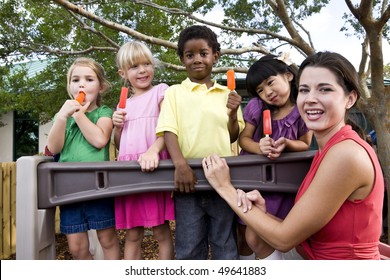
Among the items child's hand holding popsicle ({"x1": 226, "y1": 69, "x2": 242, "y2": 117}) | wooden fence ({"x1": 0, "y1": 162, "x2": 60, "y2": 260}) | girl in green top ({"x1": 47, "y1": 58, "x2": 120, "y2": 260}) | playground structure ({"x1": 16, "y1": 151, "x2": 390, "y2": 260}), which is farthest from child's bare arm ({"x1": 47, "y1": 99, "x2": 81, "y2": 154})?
wooden fence ({"x1": 0, "y1": 162, "x2": 60, "y2": 260})

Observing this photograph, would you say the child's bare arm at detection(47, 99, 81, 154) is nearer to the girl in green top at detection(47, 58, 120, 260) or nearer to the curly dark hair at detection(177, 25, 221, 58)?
the girl in green top at detection(47, 58, 120, 260)

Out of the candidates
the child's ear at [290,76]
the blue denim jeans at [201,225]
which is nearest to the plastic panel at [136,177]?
the blue denim jeans at [201,225]

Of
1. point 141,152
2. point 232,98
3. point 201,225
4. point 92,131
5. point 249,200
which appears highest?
point 232,98

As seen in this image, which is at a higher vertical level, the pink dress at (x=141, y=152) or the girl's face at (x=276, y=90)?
the girl's face at (x=276, y=90)

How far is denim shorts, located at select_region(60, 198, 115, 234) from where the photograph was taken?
6.72 ft

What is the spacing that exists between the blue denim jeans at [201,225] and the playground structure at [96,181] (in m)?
0.21

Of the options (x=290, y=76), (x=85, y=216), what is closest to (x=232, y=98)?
(x=290, y=76)

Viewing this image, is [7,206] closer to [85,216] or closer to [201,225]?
[85,216]

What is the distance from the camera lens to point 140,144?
6.93ft

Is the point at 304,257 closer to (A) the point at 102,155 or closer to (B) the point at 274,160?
(B) the point at 274,160

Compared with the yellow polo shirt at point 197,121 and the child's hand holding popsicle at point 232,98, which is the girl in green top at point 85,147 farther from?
the child's hand holding popsicle at point 232,98

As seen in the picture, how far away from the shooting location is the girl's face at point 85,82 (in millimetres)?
2193

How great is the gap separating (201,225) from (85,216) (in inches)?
24.5
